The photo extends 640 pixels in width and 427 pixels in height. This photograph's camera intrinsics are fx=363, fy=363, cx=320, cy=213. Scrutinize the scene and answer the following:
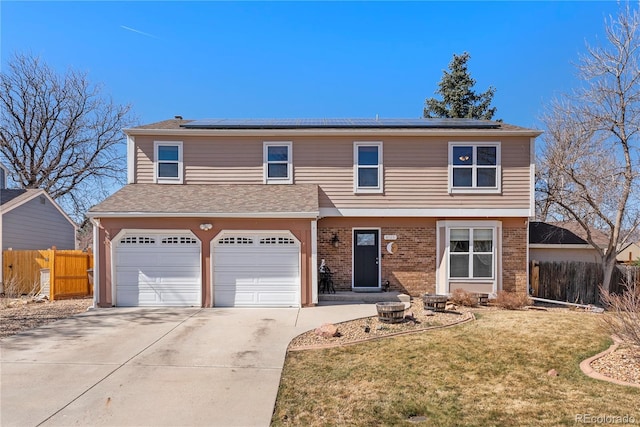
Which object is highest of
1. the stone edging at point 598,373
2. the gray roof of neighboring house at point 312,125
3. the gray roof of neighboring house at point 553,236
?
the gray roof of neighboring house at point 312,125

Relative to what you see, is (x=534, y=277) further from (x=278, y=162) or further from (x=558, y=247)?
(x=278, y=162)

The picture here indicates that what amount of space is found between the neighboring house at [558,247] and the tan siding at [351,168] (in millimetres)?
5250

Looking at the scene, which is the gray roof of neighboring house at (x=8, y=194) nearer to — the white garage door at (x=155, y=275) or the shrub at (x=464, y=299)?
the white garage door at (x=155, y=275)

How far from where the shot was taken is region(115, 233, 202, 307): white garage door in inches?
429

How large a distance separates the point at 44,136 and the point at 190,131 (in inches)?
736

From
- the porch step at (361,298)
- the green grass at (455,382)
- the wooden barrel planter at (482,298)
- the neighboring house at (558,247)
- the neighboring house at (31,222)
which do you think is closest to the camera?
the green grass at (455,382)

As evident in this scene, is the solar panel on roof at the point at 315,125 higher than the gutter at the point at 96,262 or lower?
higher

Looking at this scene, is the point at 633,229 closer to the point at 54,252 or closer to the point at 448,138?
the point at 448,138

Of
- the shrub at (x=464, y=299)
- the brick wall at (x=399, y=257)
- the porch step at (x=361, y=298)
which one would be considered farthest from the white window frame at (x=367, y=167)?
the shrub at (x=464, y=299)

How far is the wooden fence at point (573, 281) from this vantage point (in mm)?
14008

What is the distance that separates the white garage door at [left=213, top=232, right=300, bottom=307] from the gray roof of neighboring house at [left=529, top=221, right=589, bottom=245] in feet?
37.7

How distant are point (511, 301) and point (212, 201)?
9616 millimetres

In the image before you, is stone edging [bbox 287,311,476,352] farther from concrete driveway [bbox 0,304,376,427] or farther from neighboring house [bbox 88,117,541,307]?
neighboring house [bbox 88,117,541,307]

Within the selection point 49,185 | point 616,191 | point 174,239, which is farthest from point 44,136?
point 616,191
